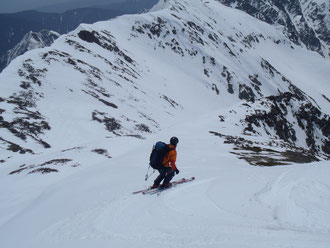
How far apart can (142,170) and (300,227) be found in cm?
1118

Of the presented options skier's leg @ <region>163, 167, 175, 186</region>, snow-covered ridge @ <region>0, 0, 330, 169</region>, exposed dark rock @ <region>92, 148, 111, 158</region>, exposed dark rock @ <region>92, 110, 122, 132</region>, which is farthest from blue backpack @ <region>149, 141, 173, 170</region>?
exposed dark rock @ <region>92, 110, 122, 132</region>

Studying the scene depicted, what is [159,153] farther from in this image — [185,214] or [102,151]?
[102,151]

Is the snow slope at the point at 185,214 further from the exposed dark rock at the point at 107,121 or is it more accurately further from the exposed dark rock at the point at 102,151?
the exposed dark rock at the point at 107,121

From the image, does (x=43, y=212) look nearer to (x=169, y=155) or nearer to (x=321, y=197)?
(x=169, y=155)

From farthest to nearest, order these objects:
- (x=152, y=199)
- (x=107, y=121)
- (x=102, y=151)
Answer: (x=107, y=121), (x=102, y=151), (x=152, y=199)

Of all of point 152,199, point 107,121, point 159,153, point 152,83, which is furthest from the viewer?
point 152,83

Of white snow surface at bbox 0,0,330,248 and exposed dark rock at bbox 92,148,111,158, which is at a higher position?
white snow surface at bbox 0,0,330,248

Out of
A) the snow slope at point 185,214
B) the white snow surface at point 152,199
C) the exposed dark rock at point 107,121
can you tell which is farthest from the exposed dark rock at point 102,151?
the exposed dark rock at point 107,121

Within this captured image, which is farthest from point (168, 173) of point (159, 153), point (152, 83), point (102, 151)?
point (152, 83)

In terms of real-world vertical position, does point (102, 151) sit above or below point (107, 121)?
above

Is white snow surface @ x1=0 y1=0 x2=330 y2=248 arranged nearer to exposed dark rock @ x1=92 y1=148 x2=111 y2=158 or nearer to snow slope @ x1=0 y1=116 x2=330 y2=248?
snow slope @ x1=0 y1=116 x2=330 y2=248

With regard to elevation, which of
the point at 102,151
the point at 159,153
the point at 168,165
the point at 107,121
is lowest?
the point at 107,121

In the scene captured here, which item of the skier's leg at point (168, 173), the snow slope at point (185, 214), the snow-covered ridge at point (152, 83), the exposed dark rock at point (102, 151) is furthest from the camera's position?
the snow-covered ridge at point (152, 83)

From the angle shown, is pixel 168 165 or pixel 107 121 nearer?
pixel 168 165
